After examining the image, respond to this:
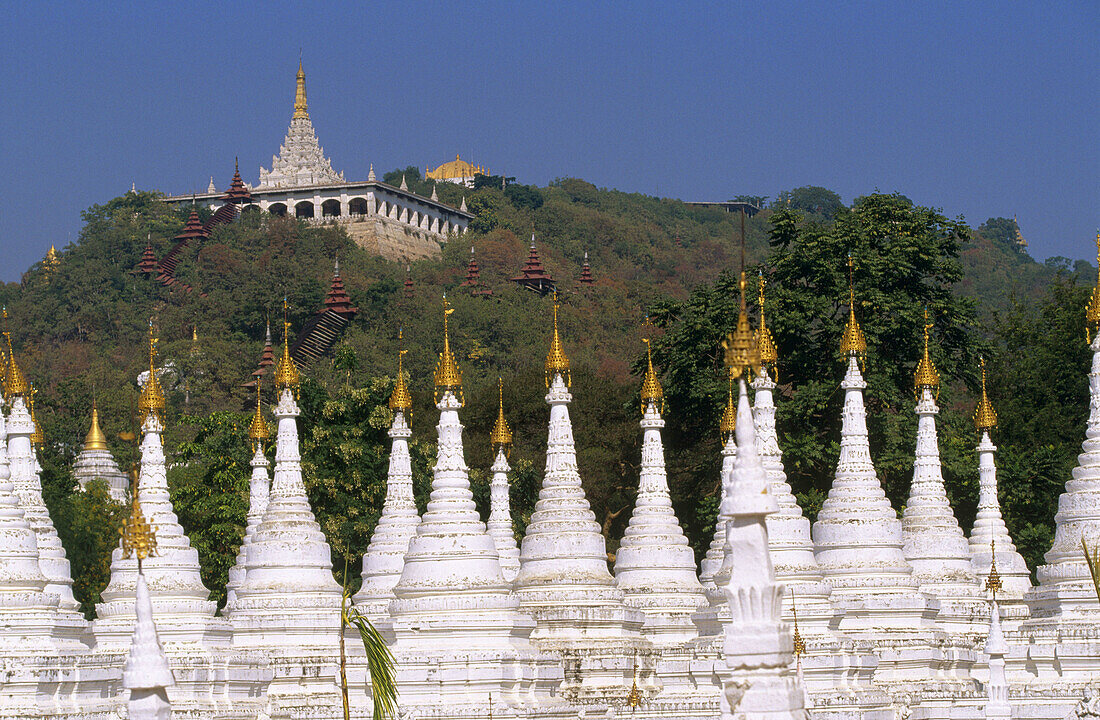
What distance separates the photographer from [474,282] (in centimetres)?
11506

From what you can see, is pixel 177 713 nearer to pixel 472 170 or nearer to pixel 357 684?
pixel 357 684

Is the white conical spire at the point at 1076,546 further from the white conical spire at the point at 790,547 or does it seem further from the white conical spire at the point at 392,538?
the white conical spire at the point at 392,538

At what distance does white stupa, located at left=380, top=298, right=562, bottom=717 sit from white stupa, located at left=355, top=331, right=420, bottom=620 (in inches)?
196

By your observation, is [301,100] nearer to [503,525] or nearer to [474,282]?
[474,282]

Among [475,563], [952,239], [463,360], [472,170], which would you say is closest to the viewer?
[475,563]

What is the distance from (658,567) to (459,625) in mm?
7771

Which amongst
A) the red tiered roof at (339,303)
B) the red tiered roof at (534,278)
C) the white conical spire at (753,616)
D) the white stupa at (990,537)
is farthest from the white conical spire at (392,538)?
the red tiered roof at (534,278)

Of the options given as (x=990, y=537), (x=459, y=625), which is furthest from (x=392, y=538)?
(x=990, y=537)

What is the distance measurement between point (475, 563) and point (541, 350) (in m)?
64.8

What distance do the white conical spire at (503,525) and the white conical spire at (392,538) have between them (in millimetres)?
1965

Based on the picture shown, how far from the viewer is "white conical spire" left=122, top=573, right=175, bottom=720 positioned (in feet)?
65.1

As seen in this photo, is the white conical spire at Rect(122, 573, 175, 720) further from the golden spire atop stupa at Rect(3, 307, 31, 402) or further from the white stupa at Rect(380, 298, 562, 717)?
the golden spire atop stupa at Rect(3, 307, 31, 402)

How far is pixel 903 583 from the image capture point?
124 ft

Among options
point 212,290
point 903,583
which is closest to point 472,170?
point 212,290
